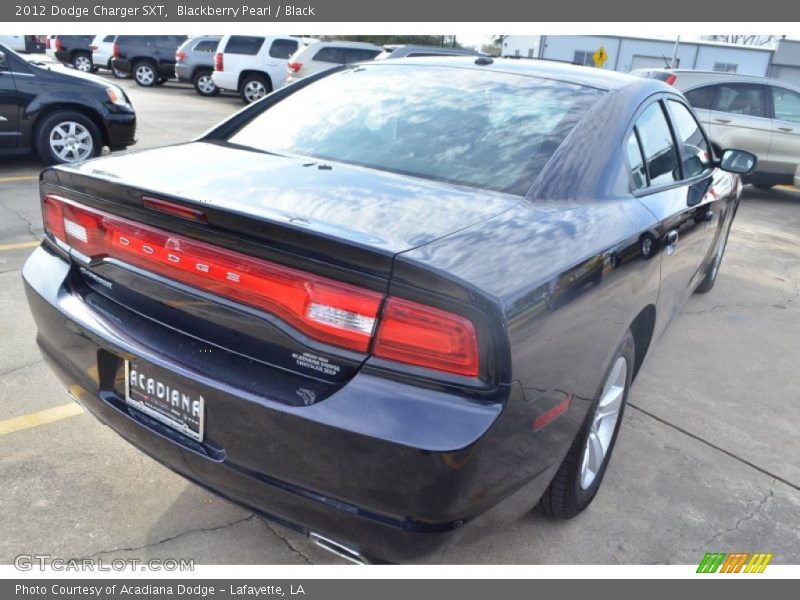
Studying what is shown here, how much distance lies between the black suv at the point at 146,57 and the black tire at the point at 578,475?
22550 mm

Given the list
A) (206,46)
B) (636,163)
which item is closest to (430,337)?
(636,163)

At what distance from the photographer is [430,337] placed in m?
1.69

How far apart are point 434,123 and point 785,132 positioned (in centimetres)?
897

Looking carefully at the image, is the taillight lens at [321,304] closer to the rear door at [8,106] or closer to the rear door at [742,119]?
the rear door at [8,106]

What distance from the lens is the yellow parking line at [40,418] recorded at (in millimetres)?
2929

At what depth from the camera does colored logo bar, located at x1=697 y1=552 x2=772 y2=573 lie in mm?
2514

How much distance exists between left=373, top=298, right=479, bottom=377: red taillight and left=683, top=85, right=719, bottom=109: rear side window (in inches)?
369

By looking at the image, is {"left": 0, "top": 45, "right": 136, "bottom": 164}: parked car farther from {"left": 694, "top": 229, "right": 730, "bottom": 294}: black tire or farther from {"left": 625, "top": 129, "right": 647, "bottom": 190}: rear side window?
{"left": 625, "top": 129, "right": 647, "bottom": 190}: rear side window

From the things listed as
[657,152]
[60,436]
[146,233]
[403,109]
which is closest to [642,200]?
[657,152]

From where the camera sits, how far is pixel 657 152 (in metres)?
3.12

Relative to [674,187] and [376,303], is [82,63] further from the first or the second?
[376,303]

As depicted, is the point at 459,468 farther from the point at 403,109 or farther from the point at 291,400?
the point at 403,109

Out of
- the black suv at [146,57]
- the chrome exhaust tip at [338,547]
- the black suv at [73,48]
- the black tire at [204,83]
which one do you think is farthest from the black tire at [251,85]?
the chrome exhaust tip at [338,547]

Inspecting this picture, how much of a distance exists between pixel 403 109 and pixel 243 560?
70.2 inches
